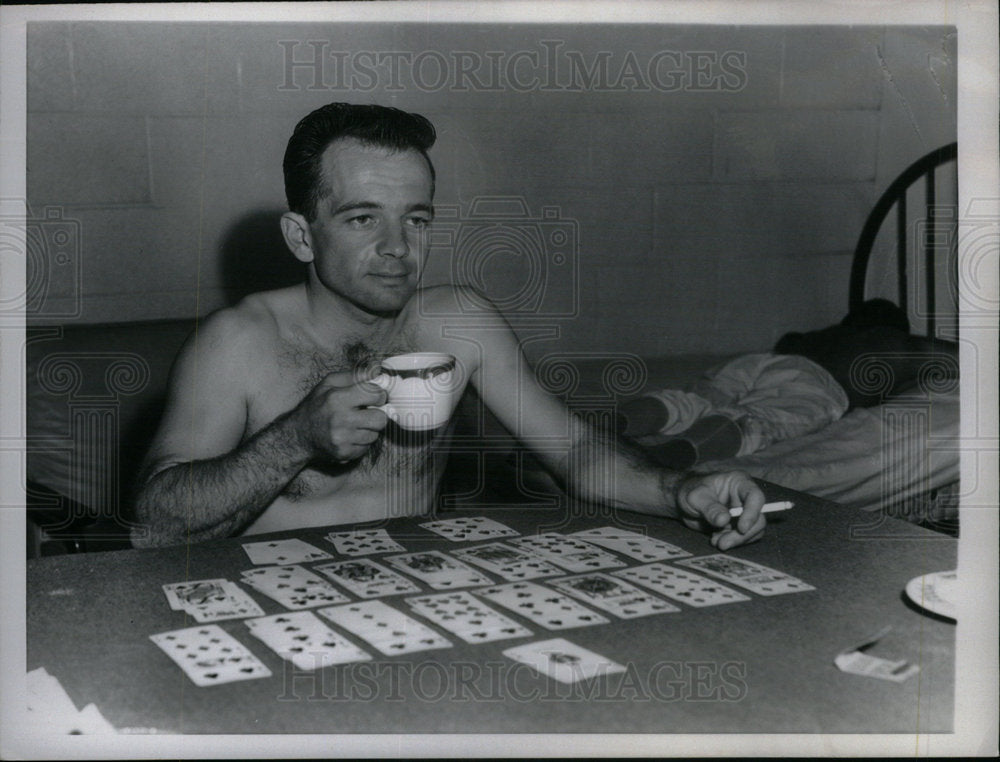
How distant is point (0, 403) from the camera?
53.4 inches

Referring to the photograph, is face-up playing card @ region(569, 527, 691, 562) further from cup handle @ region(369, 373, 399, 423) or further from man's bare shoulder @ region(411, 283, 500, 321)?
man's bare shoulder @ region(411, 283, 500, 321)

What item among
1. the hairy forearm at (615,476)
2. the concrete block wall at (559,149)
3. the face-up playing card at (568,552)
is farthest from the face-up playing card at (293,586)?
the concrete block wall at (559,149)

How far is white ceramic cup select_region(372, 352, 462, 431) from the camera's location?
53.5 inches

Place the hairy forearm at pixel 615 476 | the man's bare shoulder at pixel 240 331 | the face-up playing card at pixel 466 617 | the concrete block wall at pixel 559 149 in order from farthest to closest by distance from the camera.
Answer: the concrete block wall at pixel 559 149 < the man's bare shoulder at pixel 240 331 < the hairy forearm at pixel 615 476 < the face-up playing card at pixel 466 617

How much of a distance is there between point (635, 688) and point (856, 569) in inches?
17.4

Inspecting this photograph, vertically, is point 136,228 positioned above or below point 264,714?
above

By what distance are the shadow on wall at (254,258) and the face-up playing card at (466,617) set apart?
1.85 m

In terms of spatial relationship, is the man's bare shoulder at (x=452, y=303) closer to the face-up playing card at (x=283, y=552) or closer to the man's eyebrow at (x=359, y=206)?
the man's eyebrow at (x=359, y=206)

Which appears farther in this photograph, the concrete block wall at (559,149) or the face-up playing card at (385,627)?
the concrete block wall at (559,149)

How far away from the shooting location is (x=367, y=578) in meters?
1.17

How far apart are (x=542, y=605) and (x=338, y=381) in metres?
0.54

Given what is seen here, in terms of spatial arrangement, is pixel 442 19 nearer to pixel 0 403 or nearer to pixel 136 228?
pixel 0 403

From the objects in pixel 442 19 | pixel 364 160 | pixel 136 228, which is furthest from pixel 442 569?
pixel 136 228

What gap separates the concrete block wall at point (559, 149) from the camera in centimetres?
272
